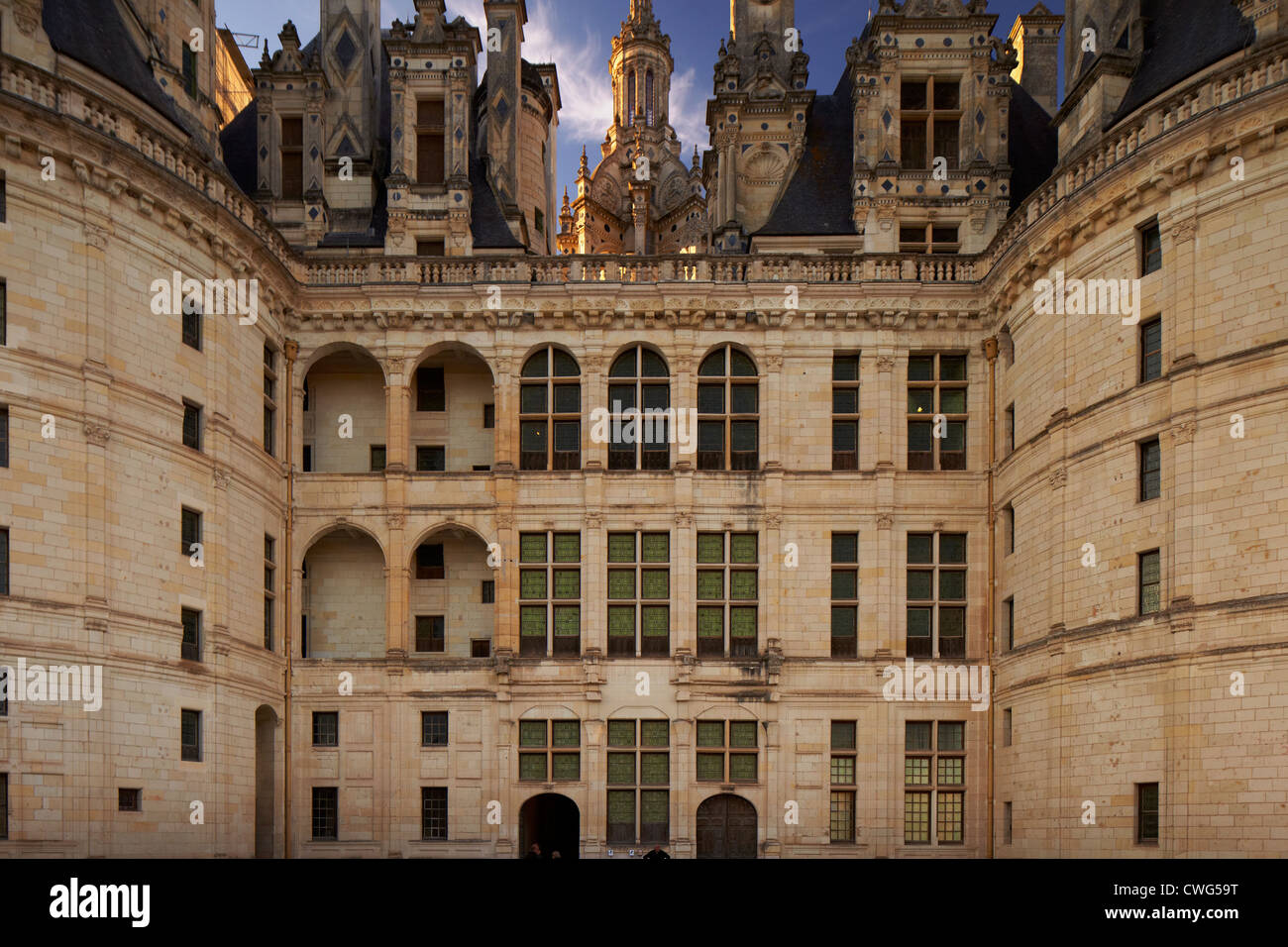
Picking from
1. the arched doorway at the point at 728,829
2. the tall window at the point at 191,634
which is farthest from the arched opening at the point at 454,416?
the arched doorway at the point at 728,829

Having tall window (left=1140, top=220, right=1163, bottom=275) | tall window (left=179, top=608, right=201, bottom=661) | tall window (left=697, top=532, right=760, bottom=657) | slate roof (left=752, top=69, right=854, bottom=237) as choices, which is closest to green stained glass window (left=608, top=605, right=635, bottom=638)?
tall window (left=697, top=532, right=760, bottom=657)

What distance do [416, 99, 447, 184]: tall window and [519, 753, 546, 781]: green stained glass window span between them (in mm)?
15770

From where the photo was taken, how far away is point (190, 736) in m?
24.3

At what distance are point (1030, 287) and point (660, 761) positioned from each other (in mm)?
14119

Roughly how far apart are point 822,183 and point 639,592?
1246 centimetres

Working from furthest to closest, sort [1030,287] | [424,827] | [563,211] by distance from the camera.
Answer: [563,211] < [424,827] < [1030,287]

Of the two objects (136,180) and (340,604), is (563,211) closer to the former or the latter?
(340,604)

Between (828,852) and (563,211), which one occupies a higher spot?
(563,211)

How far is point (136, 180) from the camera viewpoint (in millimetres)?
23344

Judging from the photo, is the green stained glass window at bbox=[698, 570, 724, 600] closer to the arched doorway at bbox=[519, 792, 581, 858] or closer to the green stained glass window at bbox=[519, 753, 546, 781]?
the green stained glass window at bbox=[519, 753, 546, 781]

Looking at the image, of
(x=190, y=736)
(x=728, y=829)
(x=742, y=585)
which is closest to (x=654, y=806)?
(x=728, y=829)

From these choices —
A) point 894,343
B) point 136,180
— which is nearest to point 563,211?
point 894,343

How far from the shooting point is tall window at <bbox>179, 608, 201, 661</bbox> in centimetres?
2445

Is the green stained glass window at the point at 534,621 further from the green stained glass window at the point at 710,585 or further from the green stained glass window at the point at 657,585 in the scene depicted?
the green stained glass window at the point at 710,585
